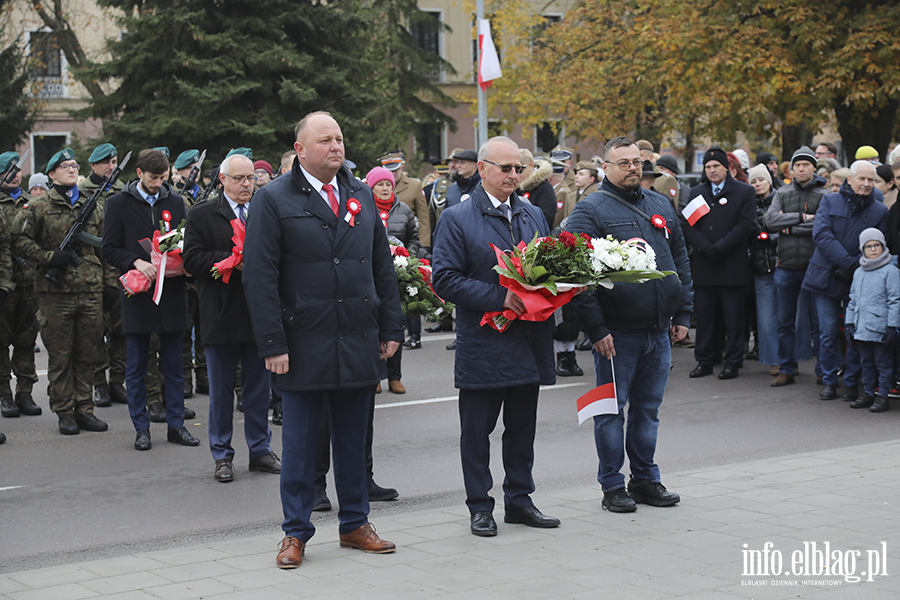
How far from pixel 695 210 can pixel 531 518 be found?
5.94m

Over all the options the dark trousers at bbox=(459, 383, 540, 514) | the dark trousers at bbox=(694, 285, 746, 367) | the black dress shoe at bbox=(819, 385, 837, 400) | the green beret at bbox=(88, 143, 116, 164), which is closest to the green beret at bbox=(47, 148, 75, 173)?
the green beret at bbox=(88, 143, 116, 164)

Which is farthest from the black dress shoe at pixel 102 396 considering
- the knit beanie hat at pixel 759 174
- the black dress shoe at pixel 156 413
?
the knit beanie hat at pixel 759 174

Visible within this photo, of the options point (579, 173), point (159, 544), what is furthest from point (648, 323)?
point (579, 173)

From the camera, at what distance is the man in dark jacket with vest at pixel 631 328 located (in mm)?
6785

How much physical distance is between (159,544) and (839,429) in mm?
6035

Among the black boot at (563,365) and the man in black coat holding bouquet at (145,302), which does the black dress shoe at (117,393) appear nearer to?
the man in black coat holding bouquet at (145,302)

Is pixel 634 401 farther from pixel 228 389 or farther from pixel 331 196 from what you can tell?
pixel 228 389

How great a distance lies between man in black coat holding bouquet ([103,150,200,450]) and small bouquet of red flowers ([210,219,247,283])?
123cm

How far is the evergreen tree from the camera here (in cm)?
2427

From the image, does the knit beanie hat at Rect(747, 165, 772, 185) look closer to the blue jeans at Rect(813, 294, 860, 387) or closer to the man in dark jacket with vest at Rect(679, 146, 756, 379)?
the man in dark jacket with vest at Rect(679, 146, 756, 379)

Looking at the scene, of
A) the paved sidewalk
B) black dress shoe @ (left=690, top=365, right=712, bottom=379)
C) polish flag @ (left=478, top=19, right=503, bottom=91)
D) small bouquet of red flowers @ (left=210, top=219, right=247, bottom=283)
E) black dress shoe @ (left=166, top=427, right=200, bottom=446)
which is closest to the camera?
the paved sidewalk

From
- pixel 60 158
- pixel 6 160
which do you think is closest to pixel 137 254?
pixel 60 158

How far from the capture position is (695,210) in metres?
11.5

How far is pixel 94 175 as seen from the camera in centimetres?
1023
